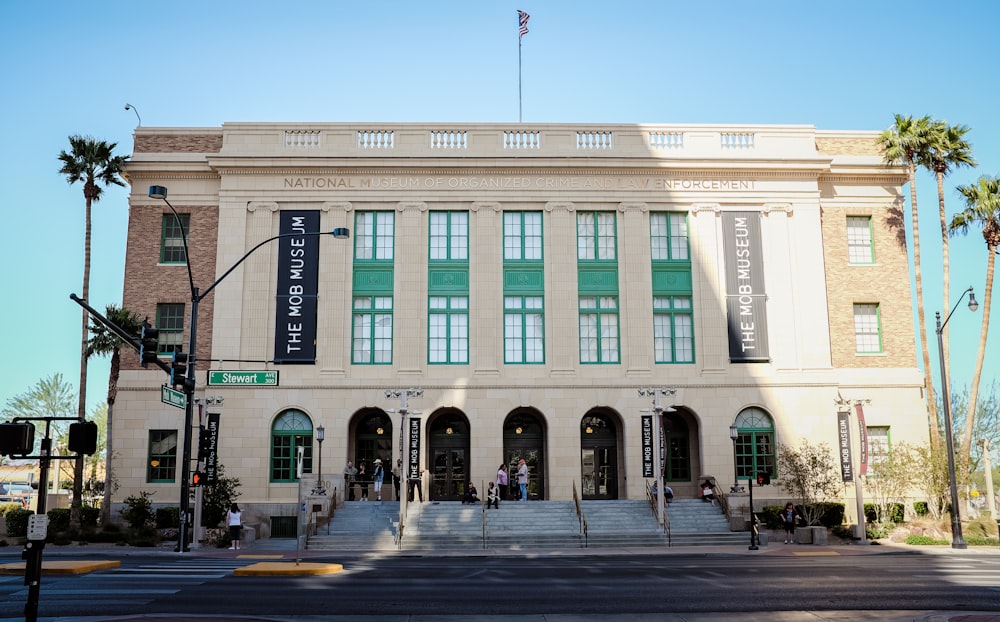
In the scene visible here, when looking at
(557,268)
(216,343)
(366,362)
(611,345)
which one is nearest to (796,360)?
(611,345)

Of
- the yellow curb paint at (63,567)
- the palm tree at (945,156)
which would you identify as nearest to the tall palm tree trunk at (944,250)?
the palm tree at (945,156)

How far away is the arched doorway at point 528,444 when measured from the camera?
136 feet

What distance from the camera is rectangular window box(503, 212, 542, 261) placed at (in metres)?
41.7

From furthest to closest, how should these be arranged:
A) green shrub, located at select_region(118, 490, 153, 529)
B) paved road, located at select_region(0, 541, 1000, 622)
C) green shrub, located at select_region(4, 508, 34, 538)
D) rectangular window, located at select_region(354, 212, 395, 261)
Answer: rectangular window, located at select_region(354, 212, 395, 261), green shrub, located at select_region(118, 490, 153, 529), green shrub, located at select_region(4, 508, 34, 538), paved road, located at select_region(0, 541, 1000, 622)

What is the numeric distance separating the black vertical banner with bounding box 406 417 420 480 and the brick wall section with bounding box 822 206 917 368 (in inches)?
780

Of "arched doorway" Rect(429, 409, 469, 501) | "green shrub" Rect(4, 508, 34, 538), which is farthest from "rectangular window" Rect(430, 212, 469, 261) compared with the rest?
"green shrub" Rect(4, 508, 34, 538)

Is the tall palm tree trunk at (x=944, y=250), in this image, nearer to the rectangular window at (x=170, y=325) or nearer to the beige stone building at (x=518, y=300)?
the beige stone building at (x=518, y=300)

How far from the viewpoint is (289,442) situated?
130 feet

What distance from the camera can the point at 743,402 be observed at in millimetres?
40406

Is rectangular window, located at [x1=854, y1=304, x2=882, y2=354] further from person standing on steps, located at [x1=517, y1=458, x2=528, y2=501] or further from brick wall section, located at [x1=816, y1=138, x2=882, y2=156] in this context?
person standing on steps, located at [x1=517, y1=458, x2=528, y2=501]

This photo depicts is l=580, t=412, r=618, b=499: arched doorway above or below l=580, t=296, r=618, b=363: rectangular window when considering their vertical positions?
below

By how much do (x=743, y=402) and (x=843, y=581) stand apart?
2004 cm

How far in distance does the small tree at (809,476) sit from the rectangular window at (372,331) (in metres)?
18.1

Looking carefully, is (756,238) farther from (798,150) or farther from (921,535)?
(921,535)
